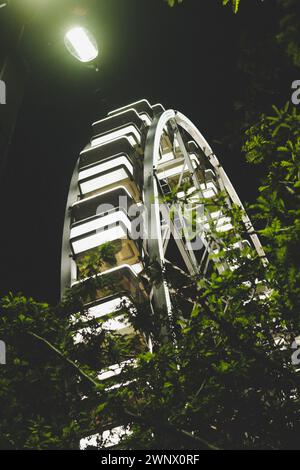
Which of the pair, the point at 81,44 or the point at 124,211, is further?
the point at 124,211

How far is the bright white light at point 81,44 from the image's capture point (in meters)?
4.13

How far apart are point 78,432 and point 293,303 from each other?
114 inches

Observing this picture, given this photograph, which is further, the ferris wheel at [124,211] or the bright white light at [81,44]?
the ferris wheel at [124,211]

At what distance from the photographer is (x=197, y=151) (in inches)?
761

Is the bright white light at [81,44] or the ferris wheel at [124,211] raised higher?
the ferris wheel at [124,211]

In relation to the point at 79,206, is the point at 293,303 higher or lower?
lower

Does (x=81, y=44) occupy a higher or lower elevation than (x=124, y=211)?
lower

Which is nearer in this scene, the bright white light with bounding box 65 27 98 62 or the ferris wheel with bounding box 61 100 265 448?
the bright white light with bounding box 65 27 98 62

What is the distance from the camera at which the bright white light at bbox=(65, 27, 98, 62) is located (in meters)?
4.13

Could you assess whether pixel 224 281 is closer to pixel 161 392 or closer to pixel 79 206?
pixel 161 392

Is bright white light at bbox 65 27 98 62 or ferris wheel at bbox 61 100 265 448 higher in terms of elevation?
ferris wheel at bbox 61 100 265 448

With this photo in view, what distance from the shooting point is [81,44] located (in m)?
4.50
